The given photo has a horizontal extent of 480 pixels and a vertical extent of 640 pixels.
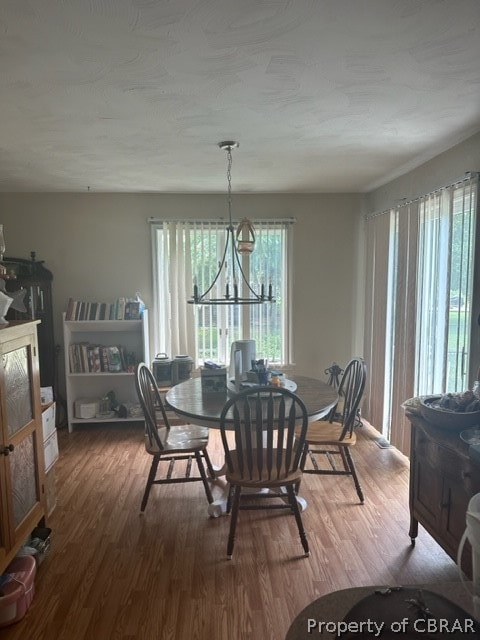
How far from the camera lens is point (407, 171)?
3352 mm

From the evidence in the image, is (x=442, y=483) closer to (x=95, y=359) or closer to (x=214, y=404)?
(x=214, y=404)

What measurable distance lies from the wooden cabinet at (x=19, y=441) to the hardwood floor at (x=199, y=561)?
0.29m

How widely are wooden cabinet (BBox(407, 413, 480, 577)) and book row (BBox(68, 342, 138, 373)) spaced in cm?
278

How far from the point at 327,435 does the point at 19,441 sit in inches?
74.6

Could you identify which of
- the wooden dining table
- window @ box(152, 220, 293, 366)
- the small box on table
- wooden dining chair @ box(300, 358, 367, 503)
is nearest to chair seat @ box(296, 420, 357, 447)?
wooden dining chair @ box(300, 358, 367, 503)

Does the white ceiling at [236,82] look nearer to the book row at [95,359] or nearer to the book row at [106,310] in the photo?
the book row at [106,310]

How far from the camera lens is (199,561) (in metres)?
2.21

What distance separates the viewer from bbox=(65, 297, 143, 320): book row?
406 cm

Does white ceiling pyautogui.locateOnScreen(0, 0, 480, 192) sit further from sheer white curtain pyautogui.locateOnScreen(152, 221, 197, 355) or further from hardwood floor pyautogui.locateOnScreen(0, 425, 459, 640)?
hardwood floor pyautogui.locateOnScreen(0, 425, 459, 640)

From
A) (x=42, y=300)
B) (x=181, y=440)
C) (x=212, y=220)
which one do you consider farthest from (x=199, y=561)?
(x=212, y=220)

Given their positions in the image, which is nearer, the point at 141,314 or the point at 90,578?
the point at 90,578

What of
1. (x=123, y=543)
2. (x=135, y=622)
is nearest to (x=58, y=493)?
(x=123, y=543)

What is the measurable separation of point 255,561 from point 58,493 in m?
1.56

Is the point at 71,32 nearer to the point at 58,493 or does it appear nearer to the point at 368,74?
the point at 368,74
